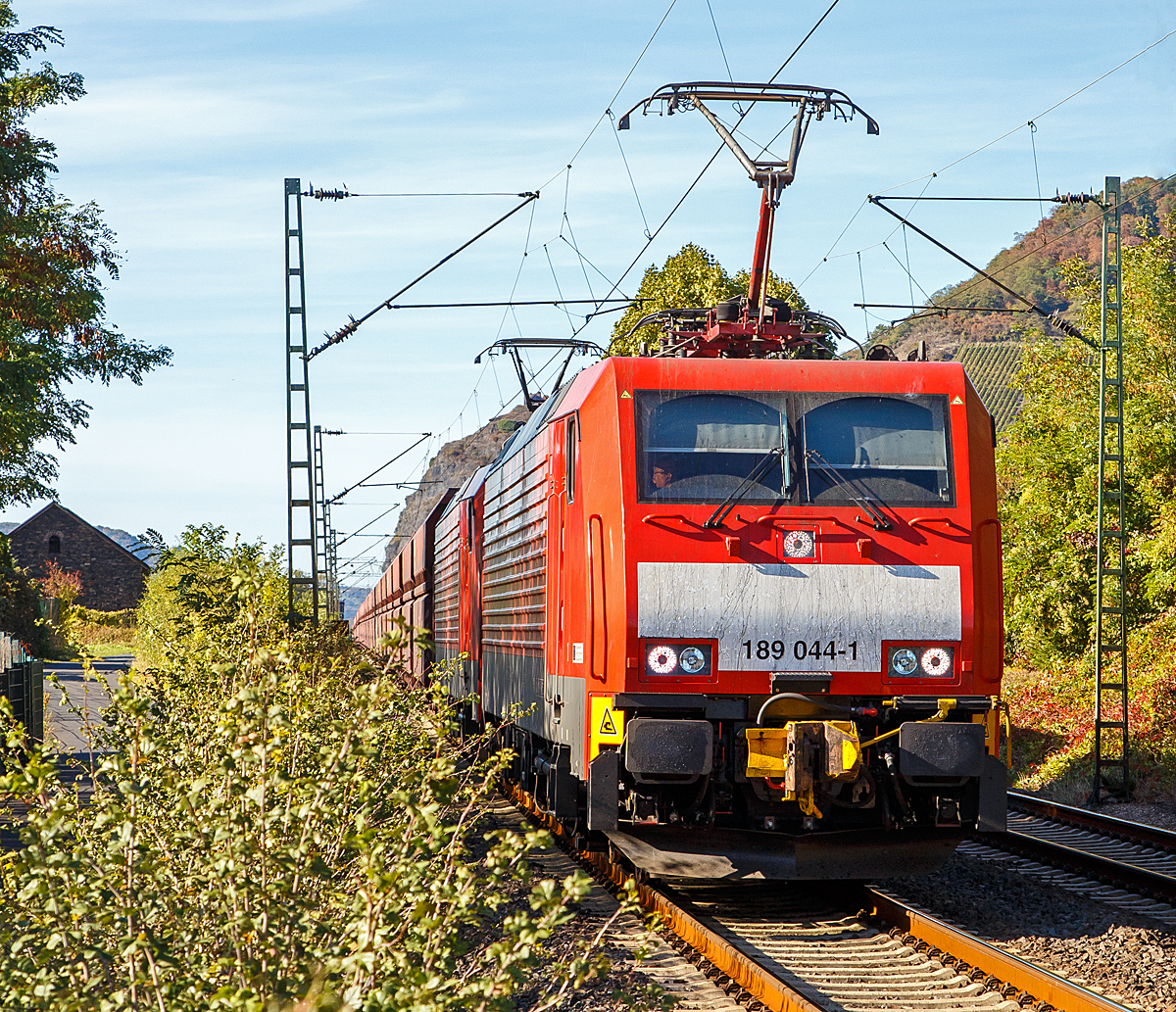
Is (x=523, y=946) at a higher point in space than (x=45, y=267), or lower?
lower

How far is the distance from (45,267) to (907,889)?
2001cm

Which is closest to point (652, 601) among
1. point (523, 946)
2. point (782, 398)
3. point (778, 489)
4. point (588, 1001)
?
point (778, 489)

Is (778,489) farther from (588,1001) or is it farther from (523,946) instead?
(523,946)

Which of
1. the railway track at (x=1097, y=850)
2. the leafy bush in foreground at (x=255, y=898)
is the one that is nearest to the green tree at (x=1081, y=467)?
the railway track at (x=1097, y=850)

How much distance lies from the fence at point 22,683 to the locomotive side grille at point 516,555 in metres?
6.29

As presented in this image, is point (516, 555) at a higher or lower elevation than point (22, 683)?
higher

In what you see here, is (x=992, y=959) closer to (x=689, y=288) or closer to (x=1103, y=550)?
(x=1103, y=550)

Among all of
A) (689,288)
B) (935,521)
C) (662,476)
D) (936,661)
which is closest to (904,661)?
(936,661)

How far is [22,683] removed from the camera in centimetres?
1800

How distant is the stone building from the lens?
71.8 m

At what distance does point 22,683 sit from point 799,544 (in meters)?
13.7

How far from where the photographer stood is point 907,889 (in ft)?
30.1

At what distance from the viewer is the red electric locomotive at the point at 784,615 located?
7.75 m

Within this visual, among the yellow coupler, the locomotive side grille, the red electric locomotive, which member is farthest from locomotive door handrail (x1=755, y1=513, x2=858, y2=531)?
the locomotive side grille
